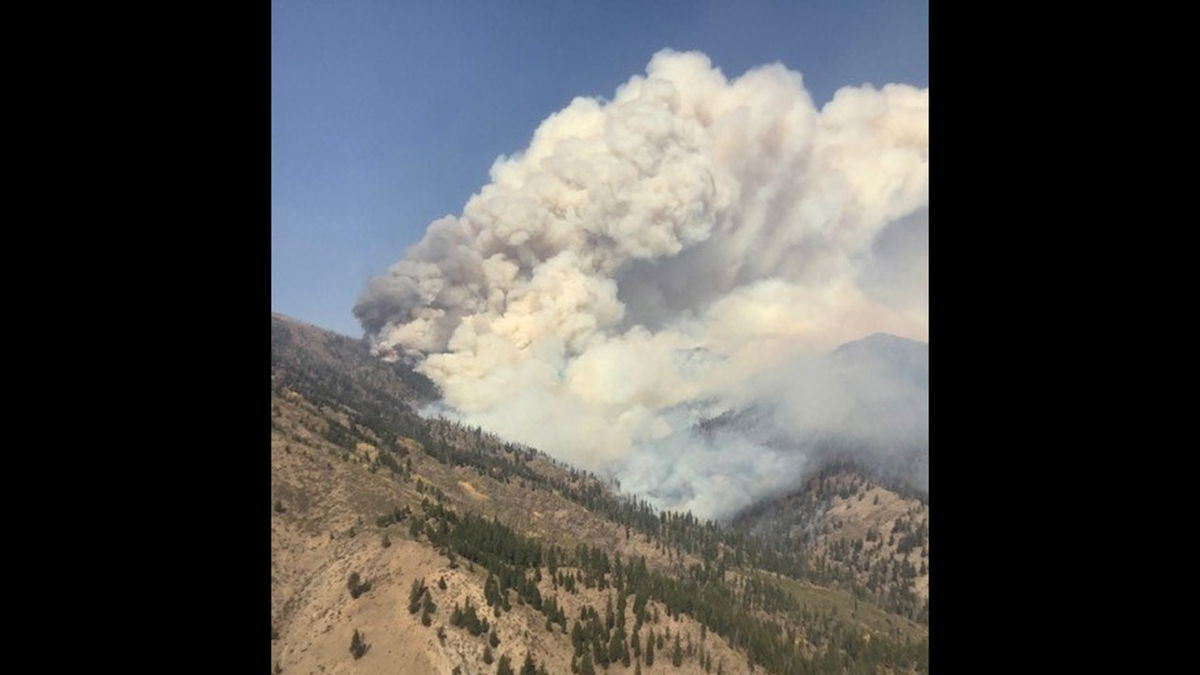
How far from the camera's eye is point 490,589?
8106 cm

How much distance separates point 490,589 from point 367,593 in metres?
12.7

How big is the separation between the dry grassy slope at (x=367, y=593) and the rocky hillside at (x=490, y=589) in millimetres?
195

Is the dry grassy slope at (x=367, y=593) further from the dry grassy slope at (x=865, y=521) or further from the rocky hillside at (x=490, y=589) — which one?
the dry grassy slope at (x=865, y=521)

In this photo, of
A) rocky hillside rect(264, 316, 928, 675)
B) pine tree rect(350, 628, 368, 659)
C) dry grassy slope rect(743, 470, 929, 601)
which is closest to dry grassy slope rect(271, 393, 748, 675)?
rocky hillside rect(264, 316, 928, 675)

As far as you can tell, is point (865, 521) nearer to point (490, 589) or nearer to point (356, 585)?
point (490, 589)

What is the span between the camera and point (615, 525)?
455ft

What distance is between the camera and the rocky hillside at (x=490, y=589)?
76.9 m

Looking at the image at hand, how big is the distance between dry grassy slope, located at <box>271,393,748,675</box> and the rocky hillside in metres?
0.20

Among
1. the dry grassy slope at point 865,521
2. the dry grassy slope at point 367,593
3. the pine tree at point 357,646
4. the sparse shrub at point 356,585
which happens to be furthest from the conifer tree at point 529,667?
the dry grassy slope at point 865,521

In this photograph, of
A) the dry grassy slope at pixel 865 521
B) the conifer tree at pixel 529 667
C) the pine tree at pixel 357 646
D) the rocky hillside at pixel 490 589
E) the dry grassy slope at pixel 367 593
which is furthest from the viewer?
the dry grassy slope at pixel 865 521
